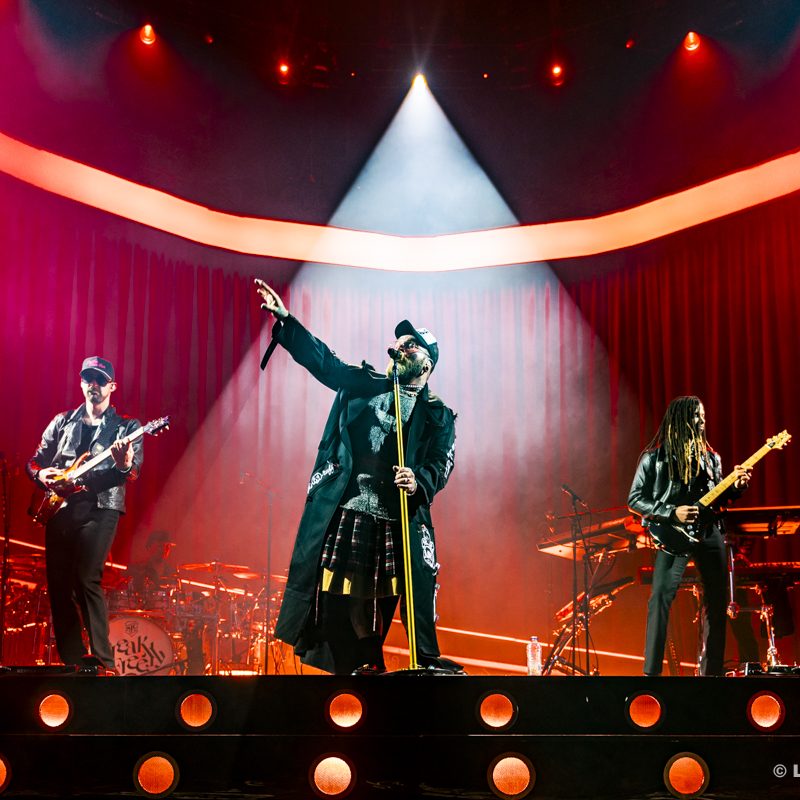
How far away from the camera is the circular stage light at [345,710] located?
90.4 inches

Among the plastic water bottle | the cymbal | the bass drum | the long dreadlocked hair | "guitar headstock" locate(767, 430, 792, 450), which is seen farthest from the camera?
the plastic water bottle

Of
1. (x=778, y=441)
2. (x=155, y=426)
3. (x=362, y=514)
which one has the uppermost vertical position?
(x=155, y=426)

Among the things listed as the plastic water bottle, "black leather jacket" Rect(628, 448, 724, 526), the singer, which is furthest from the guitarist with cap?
the plastic water bottle

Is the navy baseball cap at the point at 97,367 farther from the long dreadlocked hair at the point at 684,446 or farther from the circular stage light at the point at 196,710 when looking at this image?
the long dreadlocked hair at the point at 684,446

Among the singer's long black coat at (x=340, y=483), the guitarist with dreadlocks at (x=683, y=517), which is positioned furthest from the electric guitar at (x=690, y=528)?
the singer's long black coat at (x=340, y=483)

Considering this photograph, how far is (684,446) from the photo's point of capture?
443 cm

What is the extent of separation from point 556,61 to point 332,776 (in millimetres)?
5463

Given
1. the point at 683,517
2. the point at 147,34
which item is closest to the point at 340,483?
the point at 683,517

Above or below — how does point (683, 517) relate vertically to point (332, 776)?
above

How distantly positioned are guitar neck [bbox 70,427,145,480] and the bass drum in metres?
1.51

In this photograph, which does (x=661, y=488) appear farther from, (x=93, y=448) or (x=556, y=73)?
(x=556, y=73)

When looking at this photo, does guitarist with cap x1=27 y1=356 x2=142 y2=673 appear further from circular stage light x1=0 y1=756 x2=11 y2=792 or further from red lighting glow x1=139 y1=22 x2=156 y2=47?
red lighting glow x1=139 y1=22 x2=156 y2=47

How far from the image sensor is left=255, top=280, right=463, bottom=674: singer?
3.44 meters

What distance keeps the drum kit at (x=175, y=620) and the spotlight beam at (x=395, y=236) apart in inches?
96.1
